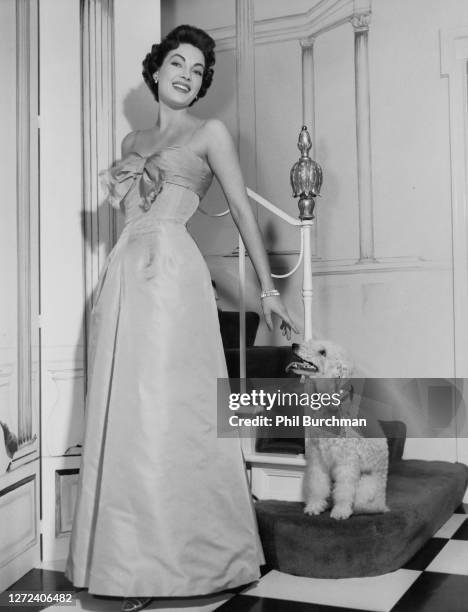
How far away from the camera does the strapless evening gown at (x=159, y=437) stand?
1937mm

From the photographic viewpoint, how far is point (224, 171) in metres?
2.22

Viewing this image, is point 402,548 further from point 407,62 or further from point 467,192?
point 407,62

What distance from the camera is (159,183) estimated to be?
85.0 inches

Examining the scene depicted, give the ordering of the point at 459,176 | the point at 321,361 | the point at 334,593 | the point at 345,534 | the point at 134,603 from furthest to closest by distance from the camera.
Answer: the point at 459,176
the point at 321,361
the point at 345,534
the point at 334,593
the point at 134,603

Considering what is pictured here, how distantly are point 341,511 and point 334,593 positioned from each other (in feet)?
0.92

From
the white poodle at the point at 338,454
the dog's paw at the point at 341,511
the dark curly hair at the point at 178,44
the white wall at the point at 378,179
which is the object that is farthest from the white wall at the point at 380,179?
the dark curly hair at the point at 178,44

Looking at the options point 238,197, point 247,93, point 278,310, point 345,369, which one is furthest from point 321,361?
point 247,93

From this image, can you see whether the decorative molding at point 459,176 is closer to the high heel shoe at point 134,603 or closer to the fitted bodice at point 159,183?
the fitted bodice at point 159,183

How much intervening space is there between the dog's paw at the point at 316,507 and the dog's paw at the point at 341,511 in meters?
0.06

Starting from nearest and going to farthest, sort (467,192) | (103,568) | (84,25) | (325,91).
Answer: (103,568) < (84,25) < (467,192) < (325,91)

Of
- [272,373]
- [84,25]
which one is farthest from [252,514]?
[84,25]

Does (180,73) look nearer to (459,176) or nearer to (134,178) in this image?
(134,178)

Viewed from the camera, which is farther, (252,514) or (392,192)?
(392,192)

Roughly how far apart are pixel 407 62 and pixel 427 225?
80 centimetres
